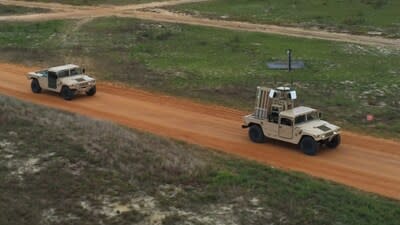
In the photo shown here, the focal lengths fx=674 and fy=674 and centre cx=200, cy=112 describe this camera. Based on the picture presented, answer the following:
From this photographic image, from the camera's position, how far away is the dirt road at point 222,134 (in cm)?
2600

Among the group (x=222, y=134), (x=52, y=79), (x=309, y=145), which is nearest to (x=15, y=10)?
(x=52, y=79)

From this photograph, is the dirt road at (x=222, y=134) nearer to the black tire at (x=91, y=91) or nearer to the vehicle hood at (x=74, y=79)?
the black tire at (x=91, y=91)

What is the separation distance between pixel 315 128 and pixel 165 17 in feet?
135

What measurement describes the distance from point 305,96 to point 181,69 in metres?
9.93

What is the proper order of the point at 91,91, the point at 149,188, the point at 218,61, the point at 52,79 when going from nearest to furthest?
1. the point at 149,188
2. the point at 52,79
3. the point at 91,91
4. the point at 218,61

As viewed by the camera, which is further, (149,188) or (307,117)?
(307,117)

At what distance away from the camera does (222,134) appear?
3120cm

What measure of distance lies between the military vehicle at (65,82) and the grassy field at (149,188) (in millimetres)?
7867

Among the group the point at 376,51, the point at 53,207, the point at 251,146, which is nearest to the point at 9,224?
the point at 53,207

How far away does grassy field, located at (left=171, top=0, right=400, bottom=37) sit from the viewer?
59.9 m

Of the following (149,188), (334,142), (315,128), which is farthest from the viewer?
(334,142)

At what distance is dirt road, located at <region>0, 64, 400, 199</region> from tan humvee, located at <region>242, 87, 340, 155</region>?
1.63 ft

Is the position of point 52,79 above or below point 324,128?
above

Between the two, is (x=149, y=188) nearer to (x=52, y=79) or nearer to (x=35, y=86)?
(x=52, y=79)
